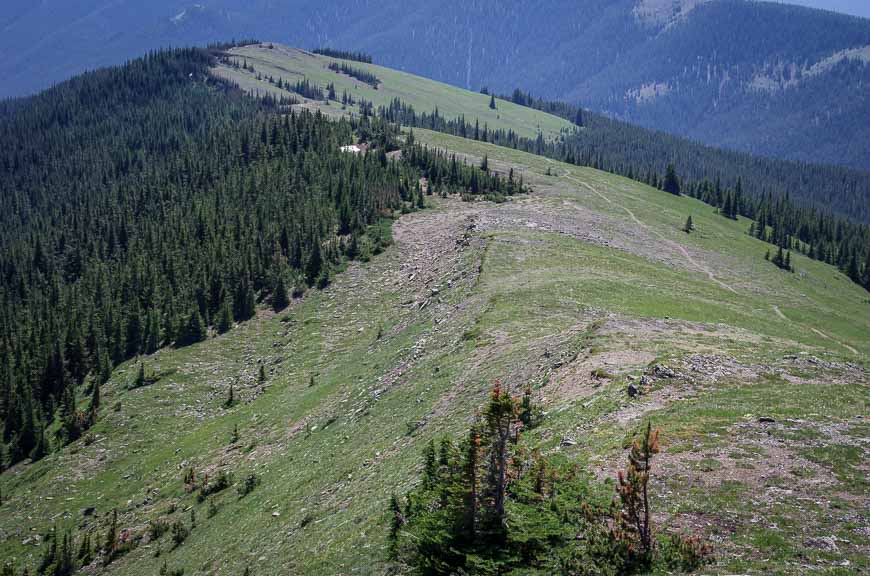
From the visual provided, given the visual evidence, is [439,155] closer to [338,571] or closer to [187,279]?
[187,279]

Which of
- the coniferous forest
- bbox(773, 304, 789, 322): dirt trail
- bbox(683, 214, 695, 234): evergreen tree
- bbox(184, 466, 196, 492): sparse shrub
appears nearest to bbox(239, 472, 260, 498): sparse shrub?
bbox(184, 466, 196, 492): sparse shrub

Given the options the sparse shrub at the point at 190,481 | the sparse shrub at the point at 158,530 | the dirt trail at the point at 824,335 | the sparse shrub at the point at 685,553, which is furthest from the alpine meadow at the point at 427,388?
the dirt trail at the point at 824,335

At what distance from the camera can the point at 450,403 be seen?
35375 millimetres

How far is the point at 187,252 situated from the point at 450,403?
8624 centimetres

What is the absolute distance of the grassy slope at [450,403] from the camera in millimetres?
21828

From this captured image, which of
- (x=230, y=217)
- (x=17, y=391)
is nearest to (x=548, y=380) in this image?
(x=17, y=391)

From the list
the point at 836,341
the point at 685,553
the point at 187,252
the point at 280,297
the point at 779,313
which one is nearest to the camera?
the point at 685,553

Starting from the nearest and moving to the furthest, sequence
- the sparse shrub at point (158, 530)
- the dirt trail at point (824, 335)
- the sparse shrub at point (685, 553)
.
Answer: the sparse shrub at point (685, 553) → the sparse shrub at point (158, 530) → the dirt trail at point (824, 335)

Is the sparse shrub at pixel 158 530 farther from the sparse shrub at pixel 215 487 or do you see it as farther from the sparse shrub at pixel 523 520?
the sparse shrub at pixel 523 520

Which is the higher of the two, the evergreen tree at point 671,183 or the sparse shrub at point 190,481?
the evergreen tree at point 671,183

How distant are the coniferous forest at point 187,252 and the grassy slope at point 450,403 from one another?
618cm

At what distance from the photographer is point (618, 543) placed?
1808 cm

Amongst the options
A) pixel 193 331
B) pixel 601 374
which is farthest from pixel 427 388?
pixel 193 331

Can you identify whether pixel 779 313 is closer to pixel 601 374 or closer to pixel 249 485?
pixel 601 374
